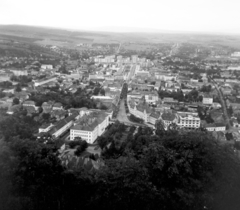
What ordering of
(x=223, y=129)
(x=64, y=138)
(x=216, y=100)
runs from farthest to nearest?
1. (x=216, y=100)
2. (x=223, y=129)
3. (x=64, y=138)

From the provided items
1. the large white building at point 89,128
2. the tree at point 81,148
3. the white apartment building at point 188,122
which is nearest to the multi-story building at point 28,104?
the large white building at point 89,128

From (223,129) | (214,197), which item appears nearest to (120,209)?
(214,197)

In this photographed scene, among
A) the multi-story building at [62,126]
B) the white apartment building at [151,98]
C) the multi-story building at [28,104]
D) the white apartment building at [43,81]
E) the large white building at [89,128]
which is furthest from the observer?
the white apartment building at [43,81]

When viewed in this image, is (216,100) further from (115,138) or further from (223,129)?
(115,138)

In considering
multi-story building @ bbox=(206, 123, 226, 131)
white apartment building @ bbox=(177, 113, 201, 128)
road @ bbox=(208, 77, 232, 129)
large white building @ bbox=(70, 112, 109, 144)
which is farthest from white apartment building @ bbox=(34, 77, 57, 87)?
multi-story building @ bbox=(206, 123, 226, 131)

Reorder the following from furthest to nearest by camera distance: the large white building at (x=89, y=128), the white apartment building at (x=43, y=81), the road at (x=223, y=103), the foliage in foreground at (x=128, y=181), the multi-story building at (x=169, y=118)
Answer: the white apartment building at (x=43, y=81) → the road at (x=223, y=103) → the multi-story building at (x=169, y=118) → the large white building at (x=89, y=128) → the foliage in foreground at (x=128, y=181)

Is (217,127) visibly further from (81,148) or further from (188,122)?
(81,148)

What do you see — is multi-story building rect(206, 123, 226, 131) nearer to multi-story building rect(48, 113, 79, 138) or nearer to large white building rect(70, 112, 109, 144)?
large white building rect(70, 112, 109, 144)

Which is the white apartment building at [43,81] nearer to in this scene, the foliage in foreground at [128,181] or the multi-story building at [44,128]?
the multi-story building at [44,128]
